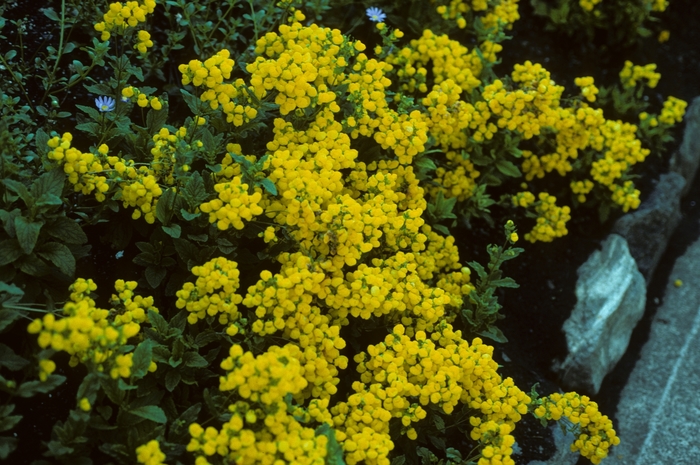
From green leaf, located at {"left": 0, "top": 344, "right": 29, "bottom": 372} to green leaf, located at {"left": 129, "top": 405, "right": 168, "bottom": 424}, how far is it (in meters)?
0.32

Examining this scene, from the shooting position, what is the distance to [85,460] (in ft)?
6.11

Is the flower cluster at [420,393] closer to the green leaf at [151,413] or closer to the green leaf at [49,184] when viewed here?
the green leaf at [151,413]

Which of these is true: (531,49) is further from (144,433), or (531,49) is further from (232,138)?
(144,433)

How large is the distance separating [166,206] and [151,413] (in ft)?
2.12

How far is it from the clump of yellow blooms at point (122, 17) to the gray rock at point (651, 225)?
8.06ft

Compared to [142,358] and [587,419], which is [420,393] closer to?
[587,419]

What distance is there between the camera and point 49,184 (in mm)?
2025

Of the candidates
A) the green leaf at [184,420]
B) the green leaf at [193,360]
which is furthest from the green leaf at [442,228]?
the green leaf at [184,420]

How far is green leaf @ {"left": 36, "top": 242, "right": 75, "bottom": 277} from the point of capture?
6.75ft

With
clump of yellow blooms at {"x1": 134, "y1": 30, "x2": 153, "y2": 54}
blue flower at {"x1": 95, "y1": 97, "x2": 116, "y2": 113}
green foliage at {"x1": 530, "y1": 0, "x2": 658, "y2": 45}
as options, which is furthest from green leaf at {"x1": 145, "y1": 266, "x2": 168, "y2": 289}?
green foliage at {"x1": 530, "y1": 0, "x2": 658, "y2": 45}

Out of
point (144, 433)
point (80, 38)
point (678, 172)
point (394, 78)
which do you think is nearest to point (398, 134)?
point (394, 78)

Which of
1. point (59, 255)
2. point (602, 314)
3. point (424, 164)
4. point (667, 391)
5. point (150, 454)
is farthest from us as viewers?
point (667, 391)

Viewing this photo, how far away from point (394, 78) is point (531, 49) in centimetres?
120

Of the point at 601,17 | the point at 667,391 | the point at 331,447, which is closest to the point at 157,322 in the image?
the point at 331,447
